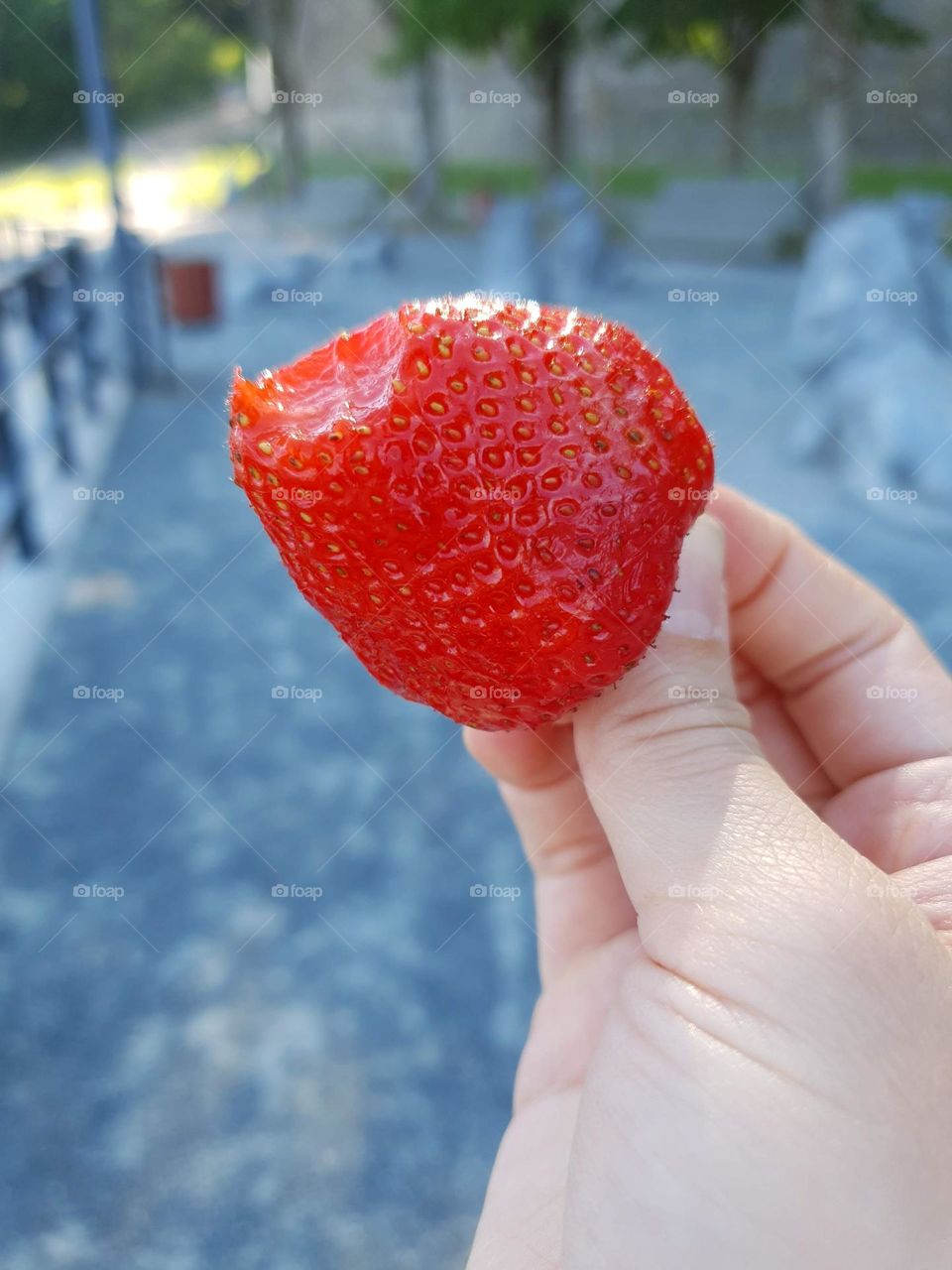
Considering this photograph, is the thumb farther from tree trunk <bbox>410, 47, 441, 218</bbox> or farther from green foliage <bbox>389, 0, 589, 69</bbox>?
tree trunk <bbox>410, 47, 441, 218</bbox>

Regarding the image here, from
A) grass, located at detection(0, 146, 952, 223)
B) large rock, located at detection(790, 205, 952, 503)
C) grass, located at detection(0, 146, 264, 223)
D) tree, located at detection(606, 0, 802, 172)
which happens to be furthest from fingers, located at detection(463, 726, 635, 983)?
grass, located at detection(0, 146, 264, 223)

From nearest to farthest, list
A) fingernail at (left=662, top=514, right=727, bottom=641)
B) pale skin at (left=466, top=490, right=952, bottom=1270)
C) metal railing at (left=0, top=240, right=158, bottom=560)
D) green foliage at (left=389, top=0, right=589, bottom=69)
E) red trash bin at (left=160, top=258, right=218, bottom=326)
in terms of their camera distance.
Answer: pale skin at (left=466, top=490, right=952, bottom=1270) → fingernail at (left=662, top=514, right=727, bottom=641) → metal railing at (left=0, top=240, right=158, bottom=560) → red trash bin at (left=160, top=258, right=218, bottom=326) → green foliage at (left=389, top=0, right=589, bottom=69)

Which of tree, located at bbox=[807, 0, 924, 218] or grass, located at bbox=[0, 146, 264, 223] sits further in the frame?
grass, located at bbox=[0, 146, 264, 223]

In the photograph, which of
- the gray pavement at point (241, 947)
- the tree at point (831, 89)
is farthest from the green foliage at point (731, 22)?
the gray pavement at point (241, 947)

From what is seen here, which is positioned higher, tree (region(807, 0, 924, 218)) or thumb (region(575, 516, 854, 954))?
tree (region(807, 0, 924, 218))

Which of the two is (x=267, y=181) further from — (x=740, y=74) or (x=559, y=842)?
(x=559, y=842)

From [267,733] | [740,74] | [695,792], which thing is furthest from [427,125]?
[695,792]
